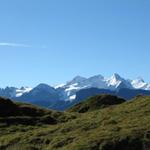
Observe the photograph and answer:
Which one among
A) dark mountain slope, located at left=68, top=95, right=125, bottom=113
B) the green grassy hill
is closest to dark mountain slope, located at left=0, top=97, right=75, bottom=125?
the green grassy hill

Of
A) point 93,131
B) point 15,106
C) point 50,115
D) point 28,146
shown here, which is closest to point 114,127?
point 93,131

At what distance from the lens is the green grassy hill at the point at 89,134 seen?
152 ft

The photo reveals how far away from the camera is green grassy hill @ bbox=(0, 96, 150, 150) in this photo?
46362 millimetres

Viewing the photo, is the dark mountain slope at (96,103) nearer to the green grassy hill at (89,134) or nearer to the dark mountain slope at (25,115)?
the dark mountain slope at (25,115)

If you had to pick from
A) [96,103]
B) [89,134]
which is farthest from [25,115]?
[96,103]

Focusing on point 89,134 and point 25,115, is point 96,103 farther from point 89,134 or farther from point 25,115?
point 89,134

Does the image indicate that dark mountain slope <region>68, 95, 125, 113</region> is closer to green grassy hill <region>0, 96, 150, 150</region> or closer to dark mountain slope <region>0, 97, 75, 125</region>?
dark mountain slope <region>0, 97, 75, 125</region>

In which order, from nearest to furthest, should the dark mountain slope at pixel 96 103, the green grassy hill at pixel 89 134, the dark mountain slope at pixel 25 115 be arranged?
the green grassy hill at pixel 89 134, the dark mountain slope at pixel 25 115, the dark mountain slope at pixel 96 103

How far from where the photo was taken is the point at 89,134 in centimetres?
5159

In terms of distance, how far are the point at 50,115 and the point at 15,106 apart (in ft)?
22.8

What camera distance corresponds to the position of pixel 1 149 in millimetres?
51594

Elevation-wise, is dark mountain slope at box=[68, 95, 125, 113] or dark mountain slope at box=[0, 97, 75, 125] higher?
dark mountain slope at box=[68, 95, 125, 113]

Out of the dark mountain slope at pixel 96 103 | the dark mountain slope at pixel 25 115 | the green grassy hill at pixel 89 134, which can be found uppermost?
the dark mountain slope at pixel 96 103

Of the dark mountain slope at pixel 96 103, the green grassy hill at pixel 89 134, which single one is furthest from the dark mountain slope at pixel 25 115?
the dark mountain slope at pixel 96 103
